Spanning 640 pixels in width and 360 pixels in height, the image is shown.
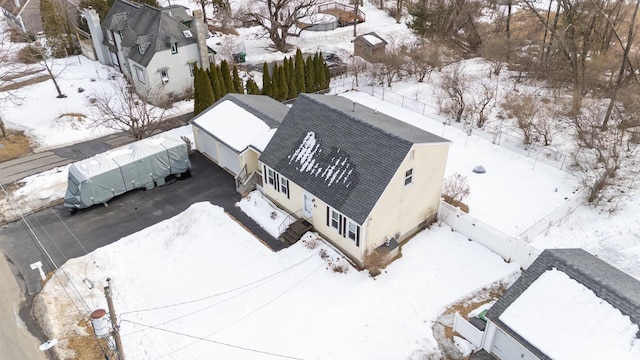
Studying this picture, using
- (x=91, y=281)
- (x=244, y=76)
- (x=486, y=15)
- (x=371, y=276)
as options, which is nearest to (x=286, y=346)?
(x=371, y=276)

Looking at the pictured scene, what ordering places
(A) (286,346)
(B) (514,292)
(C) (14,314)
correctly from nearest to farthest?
(B) (514,292) < (A) (286,346) < (C) (14,314)

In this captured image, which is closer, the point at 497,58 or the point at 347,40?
the point at 497,58

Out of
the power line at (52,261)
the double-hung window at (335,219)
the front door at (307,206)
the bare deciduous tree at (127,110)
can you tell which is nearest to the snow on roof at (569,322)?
the double-hung window at (335,219)

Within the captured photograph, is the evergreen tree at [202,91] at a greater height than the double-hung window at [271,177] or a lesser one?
greater

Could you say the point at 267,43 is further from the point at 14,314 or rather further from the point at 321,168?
the point at 14,314

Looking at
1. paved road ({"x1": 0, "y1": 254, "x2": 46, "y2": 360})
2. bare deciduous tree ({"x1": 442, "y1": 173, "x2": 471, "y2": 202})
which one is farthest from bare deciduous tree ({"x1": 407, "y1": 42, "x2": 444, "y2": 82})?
paved road ({"x1": 0, "y1": 254, "x2": 46, "y2": 360})

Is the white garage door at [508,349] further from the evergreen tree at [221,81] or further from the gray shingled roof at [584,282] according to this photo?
the evergreen tree at [221,81]

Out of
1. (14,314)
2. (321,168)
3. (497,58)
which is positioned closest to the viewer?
(14,314)
